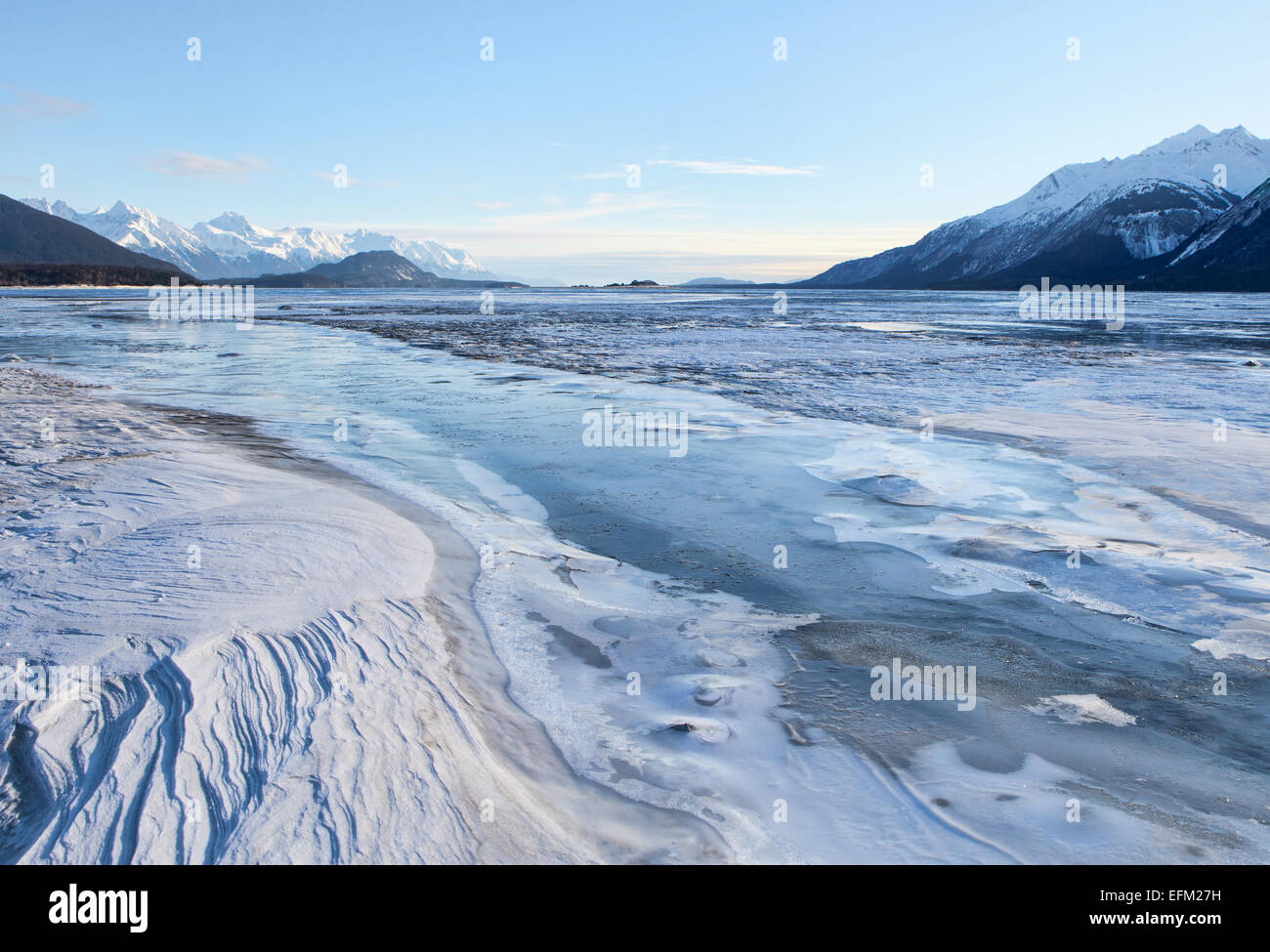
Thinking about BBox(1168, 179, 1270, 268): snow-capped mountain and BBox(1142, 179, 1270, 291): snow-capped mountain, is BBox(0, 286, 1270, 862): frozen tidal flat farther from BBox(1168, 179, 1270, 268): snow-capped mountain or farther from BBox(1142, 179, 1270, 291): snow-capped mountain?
BBox(1168, 179, 1270, 268): snow-capped mountain

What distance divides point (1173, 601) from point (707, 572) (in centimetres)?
336

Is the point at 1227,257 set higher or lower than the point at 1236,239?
lower

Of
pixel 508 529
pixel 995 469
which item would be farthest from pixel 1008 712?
pixel 995 469

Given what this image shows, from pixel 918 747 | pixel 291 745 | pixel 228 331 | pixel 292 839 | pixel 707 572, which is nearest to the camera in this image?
pixel 292 839

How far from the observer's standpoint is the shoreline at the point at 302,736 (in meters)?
3.03

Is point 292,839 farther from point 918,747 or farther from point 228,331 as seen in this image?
point 228,331

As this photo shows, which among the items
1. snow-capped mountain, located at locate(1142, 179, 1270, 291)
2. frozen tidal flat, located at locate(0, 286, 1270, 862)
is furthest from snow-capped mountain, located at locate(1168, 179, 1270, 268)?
frozen tidal flat, located at locate(0, 286, 1270, 862)

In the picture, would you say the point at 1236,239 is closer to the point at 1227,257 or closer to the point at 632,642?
the point at 1227,257

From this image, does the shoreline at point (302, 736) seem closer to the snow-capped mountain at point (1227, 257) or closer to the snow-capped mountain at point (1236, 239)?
the snow-capped mountain at point (1227, 257)

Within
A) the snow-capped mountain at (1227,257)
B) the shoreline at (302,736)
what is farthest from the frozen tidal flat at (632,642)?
the snow-capped mountain at (1227,257)

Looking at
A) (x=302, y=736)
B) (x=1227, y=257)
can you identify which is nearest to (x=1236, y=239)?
(x=1227, y=257)

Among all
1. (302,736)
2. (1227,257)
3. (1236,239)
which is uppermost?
(1236,239)

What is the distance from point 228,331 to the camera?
110 ft

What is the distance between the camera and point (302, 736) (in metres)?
3.65
